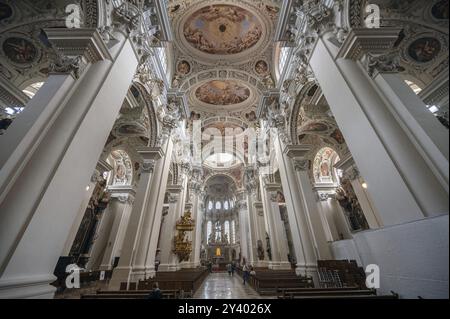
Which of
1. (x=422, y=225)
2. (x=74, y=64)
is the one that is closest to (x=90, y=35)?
(x=74, y=64)

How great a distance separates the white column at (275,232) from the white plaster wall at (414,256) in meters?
11.8

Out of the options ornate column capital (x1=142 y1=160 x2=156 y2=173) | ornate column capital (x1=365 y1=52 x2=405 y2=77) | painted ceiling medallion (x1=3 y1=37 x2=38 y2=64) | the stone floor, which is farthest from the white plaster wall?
painted ceiling medallion (x1=3 y1=37 x2=38 y2=64)

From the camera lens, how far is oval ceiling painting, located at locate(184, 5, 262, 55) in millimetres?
12250

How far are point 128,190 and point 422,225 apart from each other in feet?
50.6

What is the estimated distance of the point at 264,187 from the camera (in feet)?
48.4

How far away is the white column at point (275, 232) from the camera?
40.9 ft

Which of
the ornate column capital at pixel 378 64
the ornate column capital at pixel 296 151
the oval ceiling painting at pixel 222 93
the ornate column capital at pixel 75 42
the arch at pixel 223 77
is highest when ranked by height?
the oval ceiling painting at pixel 222 93

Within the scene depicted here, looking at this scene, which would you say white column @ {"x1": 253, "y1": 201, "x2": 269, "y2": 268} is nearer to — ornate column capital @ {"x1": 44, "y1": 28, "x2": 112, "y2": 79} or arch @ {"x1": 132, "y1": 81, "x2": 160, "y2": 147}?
arch @ {"x1": 132, "y1": 81, "x2": 160, "y2": 147}

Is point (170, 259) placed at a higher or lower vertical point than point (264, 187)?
lower

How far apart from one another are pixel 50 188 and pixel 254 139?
16831mm

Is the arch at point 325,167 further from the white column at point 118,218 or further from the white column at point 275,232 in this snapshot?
the white column at point 118,218

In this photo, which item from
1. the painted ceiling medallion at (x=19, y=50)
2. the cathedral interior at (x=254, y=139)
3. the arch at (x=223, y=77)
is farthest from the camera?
the arch at (x=223, y=77)

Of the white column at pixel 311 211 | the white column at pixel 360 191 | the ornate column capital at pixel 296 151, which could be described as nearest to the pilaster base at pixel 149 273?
the white column at pixel 311 211
